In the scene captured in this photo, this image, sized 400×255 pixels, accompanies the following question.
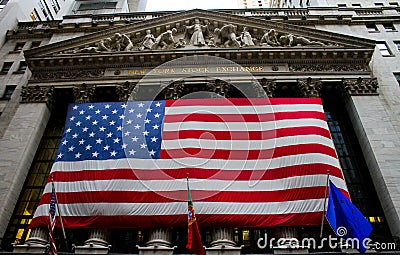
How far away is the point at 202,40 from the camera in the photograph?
27.4 meters

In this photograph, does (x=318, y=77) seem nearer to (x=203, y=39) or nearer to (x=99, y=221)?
(x=203, y=39)

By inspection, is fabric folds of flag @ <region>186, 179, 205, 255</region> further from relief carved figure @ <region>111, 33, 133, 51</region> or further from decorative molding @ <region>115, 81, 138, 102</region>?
relief carved figure @ <region>111, 33, 133, 51</region>

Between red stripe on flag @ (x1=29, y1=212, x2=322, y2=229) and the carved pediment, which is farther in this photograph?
the carved pediment

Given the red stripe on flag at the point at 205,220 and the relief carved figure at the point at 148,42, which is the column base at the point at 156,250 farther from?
the relief carved figure at the point at 148,42

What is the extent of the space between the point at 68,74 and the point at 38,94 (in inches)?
103

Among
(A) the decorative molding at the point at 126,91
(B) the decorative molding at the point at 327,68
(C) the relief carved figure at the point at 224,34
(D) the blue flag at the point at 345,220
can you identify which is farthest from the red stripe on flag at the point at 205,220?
(C) the relief carved figure at the point at 224,34

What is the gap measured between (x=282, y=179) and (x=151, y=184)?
663cm

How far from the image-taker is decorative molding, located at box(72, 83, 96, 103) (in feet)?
81.6

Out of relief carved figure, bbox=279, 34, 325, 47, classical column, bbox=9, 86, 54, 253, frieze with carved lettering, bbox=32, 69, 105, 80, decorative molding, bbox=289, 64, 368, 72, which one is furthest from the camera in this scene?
relief carved figure, bbox=279, 34, 325, 47

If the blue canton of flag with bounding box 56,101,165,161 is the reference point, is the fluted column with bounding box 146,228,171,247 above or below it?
below

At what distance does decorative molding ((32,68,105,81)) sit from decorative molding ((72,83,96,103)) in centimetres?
119

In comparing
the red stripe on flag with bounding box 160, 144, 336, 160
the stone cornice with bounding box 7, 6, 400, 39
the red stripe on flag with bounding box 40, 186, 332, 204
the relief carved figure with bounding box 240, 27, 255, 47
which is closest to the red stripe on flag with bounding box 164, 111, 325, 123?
the red stripe on flag with bounding box 160, 144, 336, 160

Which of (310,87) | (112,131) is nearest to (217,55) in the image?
(310,87)

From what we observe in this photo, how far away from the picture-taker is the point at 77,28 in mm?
31703
